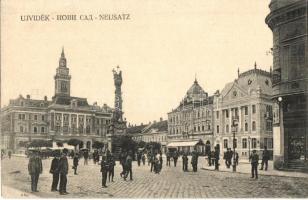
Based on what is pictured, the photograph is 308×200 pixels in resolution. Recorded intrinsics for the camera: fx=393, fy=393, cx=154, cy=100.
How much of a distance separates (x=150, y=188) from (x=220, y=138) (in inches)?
1515

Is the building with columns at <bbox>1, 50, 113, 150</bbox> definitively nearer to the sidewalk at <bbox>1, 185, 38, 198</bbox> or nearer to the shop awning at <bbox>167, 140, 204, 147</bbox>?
the shop awning at <bbox>167, 140, 204, 147</bbox>

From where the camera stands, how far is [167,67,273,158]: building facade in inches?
1713

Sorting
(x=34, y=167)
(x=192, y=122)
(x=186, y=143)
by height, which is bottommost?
(x=186, y=143)

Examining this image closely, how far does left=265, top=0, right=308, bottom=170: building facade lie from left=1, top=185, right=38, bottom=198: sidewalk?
35.2 ft

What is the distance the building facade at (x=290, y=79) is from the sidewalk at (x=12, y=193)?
35.2ft

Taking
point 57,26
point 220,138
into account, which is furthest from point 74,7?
point 220,138

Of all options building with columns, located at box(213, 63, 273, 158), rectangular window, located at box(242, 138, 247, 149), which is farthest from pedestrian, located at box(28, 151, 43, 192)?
rectangular window, located at box(242, 138, 247, 149)

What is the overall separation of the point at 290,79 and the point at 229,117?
3239 cm

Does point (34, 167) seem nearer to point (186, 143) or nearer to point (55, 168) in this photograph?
point (55, 168)

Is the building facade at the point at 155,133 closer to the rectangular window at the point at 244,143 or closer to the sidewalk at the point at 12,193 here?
the rectangular window at the point at 244,143

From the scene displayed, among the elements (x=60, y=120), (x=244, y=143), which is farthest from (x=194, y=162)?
(x=60, y=120)

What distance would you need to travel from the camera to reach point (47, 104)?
62156 mm

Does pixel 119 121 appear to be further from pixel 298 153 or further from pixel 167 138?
pixel 167 138

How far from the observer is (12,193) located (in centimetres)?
1221
